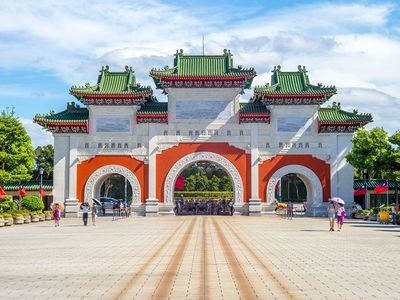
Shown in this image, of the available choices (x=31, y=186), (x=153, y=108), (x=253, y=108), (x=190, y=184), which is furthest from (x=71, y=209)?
(x=190, y=184)

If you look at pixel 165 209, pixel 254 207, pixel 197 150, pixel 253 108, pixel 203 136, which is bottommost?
pixel 165 209

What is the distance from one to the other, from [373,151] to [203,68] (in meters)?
14.2

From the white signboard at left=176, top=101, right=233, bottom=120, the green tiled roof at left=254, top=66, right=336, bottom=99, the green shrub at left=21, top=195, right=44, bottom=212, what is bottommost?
the green shrub at left=21, top=195, right=44, bottom=212

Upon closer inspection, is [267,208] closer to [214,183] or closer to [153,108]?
[153,108]

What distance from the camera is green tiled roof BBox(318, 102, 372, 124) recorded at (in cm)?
4422

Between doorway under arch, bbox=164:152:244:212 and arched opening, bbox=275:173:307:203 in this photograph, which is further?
arched opening, bbox=275:173:307:203

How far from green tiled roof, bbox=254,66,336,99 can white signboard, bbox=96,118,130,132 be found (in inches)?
400

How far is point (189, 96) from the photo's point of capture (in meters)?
44.9

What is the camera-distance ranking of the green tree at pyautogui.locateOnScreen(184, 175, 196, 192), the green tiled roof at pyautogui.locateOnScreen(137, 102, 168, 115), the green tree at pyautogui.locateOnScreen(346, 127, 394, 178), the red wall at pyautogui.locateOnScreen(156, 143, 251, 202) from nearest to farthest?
the green tree at pyautogui.locateOnScreen(346, 127, 394, 178)
the red wall at pyautogui.locateOnScreen(156, 143, 251, 202)
the green tiled roof at pyautogui.locateOnScreen(137, 102, 168, 115)
the green tree at pyautogui.locateOnScreen(184, 175, 196, 192)

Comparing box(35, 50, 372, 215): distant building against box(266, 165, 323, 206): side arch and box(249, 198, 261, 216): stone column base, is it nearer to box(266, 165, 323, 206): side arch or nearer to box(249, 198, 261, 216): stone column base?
box(266, 165, 323, 206): side arch

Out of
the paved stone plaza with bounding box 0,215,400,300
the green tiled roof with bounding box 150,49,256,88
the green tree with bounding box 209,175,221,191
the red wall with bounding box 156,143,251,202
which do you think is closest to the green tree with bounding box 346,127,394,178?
the red wall with bounding box 156,143,251,202

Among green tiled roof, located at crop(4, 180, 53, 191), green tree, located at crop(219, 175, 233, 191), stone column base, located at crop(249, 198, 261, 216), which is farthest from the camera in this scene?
green tree, located at crop(219, 175, 233, 191)

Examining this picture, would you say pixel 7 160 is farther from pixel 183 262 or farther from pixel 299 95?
pixel 183 262

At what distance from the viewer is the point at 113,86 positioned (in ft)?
151
